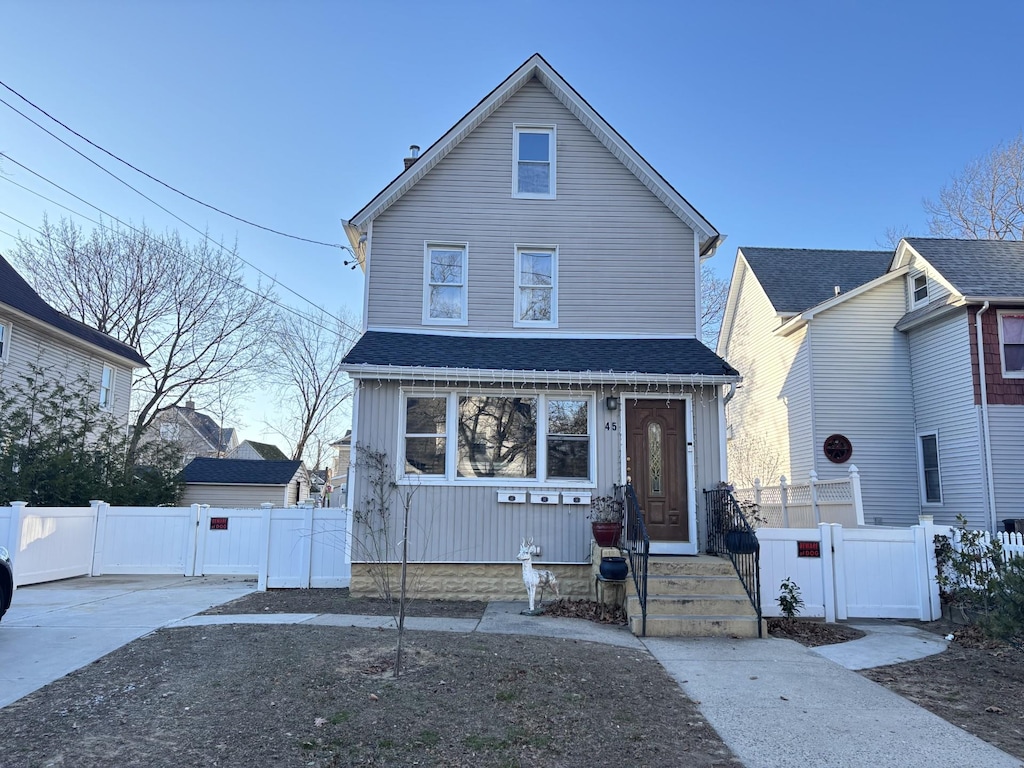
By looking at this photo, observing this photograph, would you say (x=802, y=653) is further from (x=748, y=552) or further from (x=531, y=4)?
(x=531, y=4)

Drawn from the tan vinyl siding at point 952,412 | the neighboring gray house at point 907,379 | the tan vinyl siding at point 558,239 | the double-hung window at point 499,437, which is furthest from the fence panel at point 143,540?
the tan vinyl siding at point 952,412

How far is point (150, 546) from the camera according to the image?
12164 mm

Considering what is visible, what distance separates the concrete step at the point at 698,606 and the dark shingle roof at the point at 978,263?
10.0 meters

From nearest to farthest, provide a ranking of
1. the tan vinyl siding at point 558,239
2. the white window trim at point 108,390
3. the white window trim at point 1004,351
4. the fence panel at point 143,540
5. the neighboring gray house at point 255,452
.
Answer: the tan vinyl siding at point 558,239 → the fence panel at point 143,540 → the white window trim at point 1004,351 → the white window trim at point 108,390 → the neighboring gray house at point 255,452

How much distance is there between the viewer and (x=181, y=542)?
12.2m

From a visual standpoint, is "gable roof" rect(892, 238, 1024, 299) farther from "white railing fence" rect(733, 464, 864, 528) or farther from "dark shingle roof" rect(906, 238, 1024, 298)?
"white railing fence" rect(733, 464, 864, 528)

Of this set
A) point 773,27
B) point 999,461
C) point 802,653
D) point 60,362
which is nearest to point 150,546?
point 60,362

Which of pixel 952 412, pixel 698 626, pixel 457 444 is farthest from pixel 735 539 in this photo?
pixel 952 412

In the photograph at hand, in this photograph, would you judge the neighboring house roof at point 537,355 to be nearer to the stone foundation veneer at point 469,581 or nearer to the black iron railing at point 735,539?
the black iron railing at point 735,539

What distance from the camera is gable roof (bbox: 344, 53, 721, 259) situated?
11234mm

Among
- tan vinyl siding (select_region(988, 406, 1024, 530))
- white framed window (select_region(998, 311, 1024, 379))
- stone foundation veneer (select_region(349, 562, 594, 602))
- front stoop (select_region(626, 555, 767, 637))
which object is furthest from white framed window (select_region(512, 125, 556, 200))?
tan vinyl siding (select_region(988, 406, 1024, 530))

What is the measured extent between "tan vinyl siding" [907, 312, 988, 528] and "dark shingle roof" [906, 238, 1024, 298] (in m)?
0.78

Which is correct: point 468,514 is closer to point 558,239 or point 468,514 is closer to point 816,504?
point 558,239

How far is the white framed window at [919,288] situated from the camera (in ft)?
51.9
